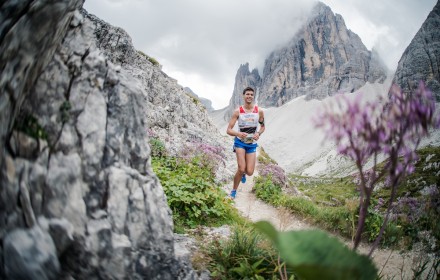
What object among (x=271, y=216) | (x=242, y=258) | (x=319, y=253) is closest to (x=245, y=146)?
(x=271, y=216)

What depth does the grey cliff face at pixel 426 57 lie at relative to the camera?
373 ft

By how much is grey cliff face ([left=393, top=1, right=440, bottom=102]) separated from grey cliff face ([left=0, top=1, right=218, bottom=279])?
134125mm

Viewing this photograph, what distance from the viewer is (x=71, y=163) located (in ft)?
7.21

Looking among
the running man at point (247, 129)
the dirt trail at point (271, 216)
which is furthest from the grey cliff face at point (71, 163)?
the running man at point (247, 129)

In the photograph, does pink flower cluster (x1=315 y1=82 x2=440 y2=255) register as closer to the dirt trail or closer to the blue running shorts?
the dirt trail

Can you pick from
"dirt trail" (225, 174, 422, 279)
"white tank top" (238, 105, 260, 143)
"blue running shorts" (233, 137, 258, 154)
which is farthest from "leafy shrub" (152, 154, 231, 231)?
"white tank top" (238, 105, 260, 143)

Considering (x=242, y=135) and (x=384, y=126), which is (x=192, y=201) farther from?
(x=384, y=126)

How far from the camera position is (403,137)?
5.06ft

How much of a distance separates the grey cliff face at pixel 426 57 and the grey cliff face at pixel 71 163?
440ft

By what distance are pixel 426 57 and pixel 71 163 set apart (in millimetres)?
152362

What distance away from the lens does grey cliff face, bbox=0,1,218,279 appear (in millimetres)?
A: 1781

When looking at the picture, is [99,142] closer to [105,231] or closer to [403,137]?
[105,231]

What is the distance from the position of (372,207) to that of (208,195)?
5.71 m

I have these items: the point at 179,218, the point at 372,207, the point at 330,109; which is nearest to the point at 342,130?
the point at 330,109
